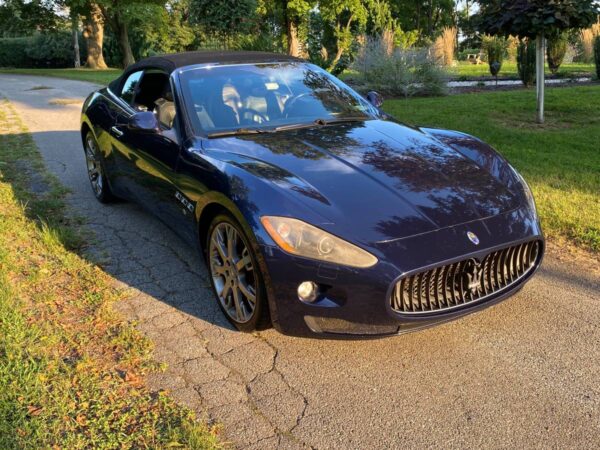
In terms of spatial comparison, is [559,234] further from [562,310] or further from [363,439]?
[363,439]

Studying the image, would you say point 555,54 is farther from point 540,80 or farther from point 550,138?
point 550,138

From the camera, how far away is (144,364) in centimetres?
297

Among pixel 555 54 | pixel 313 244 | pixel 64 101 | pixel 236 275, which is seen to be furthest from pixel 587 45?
pixel 313 244

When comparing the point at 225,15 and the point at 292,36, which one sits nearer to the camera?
the point at 292,36

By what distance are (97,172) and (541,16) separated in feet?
21.3

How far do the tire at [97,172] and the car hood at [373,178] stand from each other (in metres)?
2.28

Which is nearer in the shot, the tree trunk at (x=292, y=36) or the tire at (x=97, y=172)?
the tire at (x=97, y=172)

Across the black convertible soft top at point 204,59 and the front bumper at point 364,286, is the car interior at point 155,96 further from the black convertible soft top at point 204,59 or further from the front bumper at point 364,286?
the front bumper at point 364,286

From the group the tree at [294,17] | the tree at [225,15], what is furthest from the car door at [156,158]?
the tree at [225,15]

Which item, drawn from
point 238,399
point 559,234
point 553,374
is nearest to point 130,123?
point 238,399

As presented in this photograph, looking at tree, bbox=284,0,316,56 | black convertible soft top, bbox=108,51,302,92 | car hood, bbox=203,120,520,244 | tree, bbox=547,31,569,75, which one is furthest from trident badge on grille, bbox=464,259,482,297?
tree, bbox=547,31,569,75

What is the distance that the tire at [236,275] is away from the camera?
3008 millimetres

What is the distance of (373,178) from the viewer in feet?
10.5

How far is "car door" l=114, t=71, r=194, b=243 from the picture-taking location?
12.5 ft
